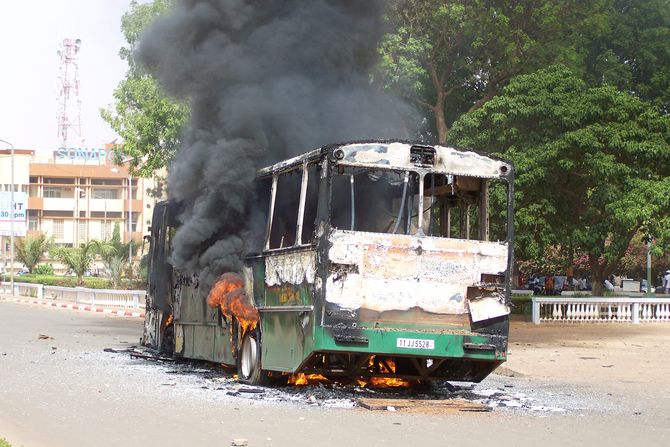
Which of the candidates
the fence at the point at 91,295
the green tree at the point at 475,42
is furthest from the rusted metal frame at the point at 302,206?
the fence at the point at 91,295

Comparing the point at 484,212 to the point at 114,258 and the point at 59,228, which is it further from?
the point at 59,228

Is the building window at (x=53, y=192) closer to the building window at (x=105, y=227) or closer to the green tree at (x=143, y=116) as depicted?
the building window at (x=105, y=227)

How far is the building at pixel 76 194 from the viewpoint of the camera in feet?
367

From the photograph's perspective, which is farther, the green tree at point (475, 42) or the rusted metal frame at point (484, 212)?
the green tree at point (475, 42)

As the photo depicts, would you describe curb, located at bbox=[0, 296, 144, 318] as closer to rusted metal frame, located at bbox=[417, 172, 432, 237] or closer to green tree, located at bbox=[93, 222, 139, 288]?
green tree, located at bbox=[93, 222, 139, 288]

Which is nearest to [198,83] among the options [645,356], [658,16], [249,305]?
[249,305]

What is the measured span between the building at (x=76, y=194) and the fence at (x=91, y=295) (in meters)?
57.5

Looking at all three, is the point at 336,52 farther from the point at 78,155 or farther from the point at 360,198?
the point at 78,155

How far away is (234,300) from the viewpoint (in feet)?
46.4

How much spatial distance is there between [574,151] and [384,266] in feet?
60.6

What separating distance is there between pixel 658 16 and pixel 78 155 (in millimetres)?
90973

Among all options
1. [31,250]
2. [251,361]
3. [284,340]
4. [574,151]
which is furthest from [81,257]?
[284,340]

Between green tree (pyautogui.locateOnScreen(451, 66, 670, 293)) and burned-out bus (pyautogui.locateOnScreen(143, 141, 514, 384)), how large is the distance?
51.6 ft

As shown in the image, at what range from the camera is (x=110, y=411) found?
425 inches
